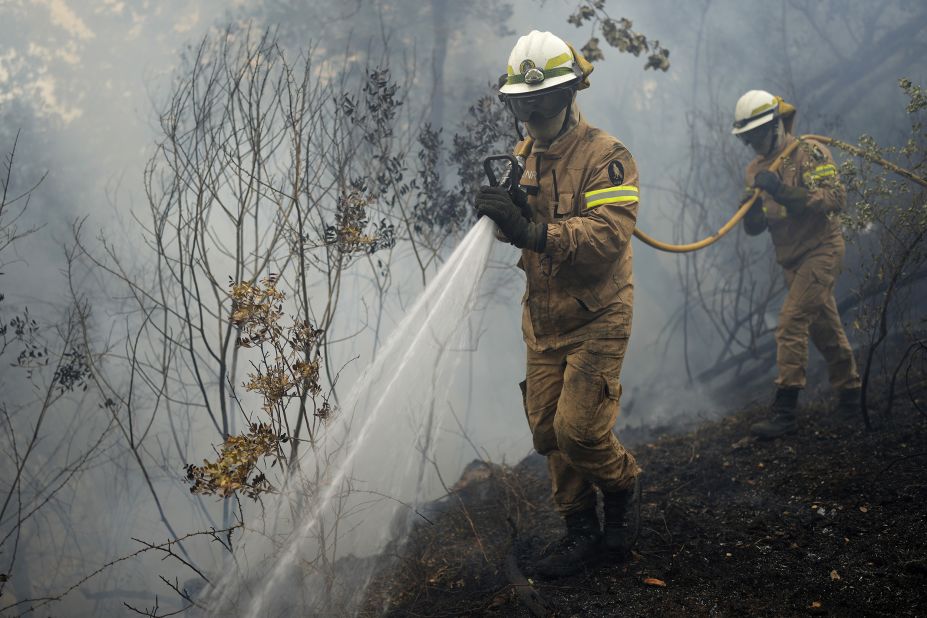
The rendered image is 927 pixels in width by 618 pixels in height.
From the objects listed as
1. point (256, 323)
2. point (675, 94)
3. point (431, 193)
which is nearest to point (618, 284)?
point (256, 323)

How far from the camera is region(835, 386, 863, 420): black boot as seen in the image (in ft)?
15.1

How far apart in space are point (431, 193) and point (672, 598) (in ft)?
12.3

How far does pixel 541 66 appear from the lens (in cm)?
287

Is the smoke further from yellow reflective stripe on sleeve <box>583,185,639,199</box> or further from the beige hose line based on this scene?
yellow reflective stripe on sleeve <box>583,185,639,199</box>

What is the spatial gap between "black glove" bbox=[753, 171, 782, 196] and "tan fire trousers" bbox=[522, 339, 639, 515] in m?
2.28

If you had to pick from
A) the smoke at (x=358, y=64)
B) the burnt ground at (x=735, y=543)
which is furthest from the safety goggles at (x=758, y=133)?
the smoke at (x=358, y=64)

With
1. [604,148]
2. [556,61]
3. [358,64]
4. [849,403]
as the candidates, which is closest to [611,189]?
[604,148]

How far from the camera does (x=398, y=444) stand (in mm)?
2916

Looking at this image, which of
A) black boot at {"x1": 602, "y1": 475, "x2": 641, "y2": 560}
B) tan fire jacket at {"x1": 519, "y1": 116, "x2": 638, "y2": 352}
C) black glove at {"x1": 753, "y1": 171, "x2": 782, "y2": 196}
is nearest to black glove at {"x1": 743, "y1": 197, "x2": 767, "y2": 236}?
black glove at {"x1": 753, "y1": 171, "x2": 782, "y2": 196}

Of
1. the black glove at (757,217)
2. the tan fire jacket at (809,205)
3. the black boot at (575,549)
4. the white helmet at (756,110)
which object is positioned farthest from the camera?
the black glove at (757,217)

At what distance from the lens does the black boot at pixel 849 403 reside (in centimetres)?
461

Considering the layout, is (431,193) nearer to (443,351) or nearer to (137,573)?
(443,351)

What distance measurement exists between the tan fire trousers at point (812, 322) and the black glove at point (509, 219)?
271 cm

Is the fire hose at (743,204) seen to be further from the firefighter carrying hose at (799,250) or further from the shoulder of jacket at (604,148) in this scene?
the shoulder of jacket at (604,148)
